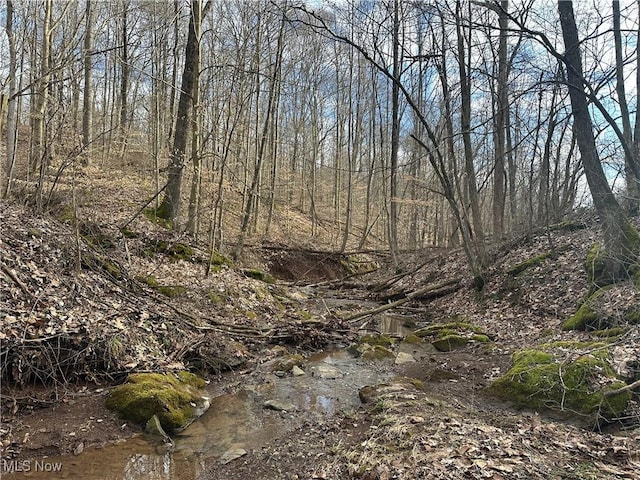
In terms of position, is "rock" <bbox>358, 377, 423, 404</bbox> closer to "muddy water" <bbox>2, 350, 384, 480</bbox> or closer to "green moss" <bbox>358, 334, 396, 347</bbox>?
"muddy water" <bbox>2, 350, 384, 480</bbox>

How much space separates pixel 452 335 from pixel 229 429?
17.9 ft

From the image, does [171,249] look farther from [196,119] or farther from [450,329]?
[450,329]

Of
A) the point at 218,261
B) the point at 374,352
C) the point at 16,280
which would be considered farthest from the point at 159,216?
the point at 374,352

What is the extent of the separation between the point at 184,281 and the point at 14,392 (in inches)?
206

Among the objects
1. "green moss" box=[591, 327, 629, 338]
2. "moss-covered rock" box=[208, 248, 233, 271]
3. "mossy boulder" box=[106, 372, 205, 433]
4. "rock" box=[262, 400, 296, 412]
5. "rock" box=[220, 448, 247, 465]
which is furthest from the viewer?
"moss-covered rock" box=[208, 248, 233, 271]

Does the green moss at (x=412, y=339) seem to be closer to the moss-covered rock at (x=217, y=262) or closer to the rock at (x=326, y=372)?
the rock at (x=326, y=372)

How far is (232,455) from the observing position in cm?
470

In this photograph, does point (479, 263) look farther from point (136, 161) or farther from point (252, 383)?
point (136, 161)

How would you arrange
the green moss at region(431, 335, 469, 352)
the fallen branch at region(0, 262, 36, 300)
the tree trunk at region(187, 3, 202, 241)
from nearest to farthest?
the fallen branch at region(0, 262, 36, 300) → the green moss at region(431, 335, 469, 352) → the tree trunk at region(187, 3, 202, 241)

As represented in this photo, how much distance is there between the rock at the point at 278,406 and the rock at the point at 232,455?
3.89ft

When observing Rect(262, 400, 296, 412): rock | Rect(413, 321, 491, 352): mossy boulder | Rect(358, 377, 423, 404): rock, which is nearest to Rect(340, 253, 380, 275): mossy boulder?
Rect(413, 321, 491, 352): mossy boulder

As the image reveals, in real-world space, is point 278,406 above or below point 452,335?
below

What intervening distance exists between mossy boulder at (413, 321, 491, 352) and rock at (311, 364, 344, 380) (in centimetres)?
246

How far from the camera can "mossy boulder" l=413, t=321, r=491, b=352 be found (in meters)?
8.73
